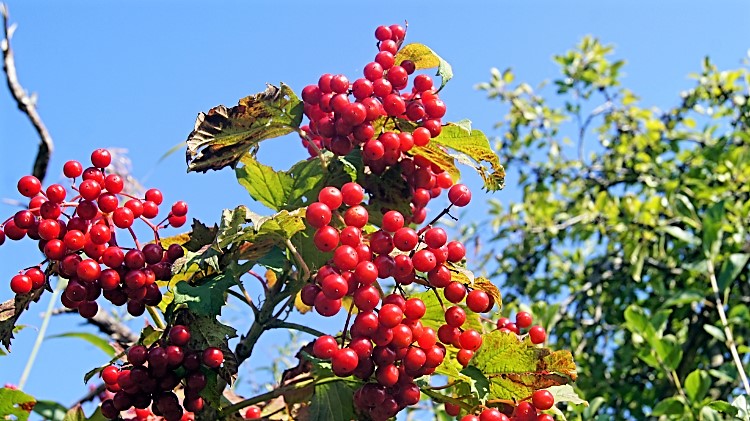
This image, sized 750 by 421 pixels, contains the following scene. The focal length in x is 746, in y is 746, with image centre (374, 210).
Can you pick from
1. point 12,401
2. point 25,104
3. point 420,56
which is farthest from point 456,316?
point 25,104

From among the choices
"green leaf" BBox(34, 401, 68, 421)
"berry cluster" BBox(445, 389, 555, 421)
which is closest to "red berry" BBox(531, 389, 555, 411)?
"berry cluster" BBox(445, 389, 555, 421)

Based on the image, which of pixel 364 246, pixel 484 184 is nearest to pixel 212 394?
pixel 364 246

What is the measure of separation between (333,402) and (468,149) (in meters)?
0.55

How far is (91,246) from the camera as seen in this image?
129 cm

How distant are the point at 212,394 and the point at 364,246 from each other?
362 millimetres

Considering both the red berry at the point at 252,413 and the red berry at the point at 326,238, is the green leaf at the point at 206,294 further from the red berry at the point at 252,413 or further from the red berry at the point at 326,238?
the red berry at the point at 252,413

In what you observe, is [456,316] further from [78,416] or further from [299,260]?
[78,416]

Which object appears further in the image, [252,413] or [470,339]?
[252,413]

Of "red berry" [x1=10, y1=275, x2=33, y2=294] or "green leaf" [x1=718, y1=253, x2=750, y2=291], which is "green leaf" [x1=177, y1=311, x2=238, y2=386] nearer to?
"red berry" [x1=10, y1=275, x2=33, y2=294]

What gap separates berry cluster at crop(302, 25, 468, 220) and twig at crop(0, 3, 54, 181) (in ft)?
5.99

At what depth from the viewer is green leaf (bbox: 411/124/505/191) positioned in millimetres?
1427

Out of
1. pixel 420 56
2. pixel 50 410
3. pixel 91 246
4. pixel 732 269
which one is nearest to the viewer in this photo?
pixel 91 246

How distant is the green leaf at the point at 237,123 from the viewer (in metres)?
1.42

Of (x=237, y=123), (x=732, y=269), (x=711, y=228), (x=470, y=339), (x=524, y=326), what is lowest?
(x=470, y=339)
